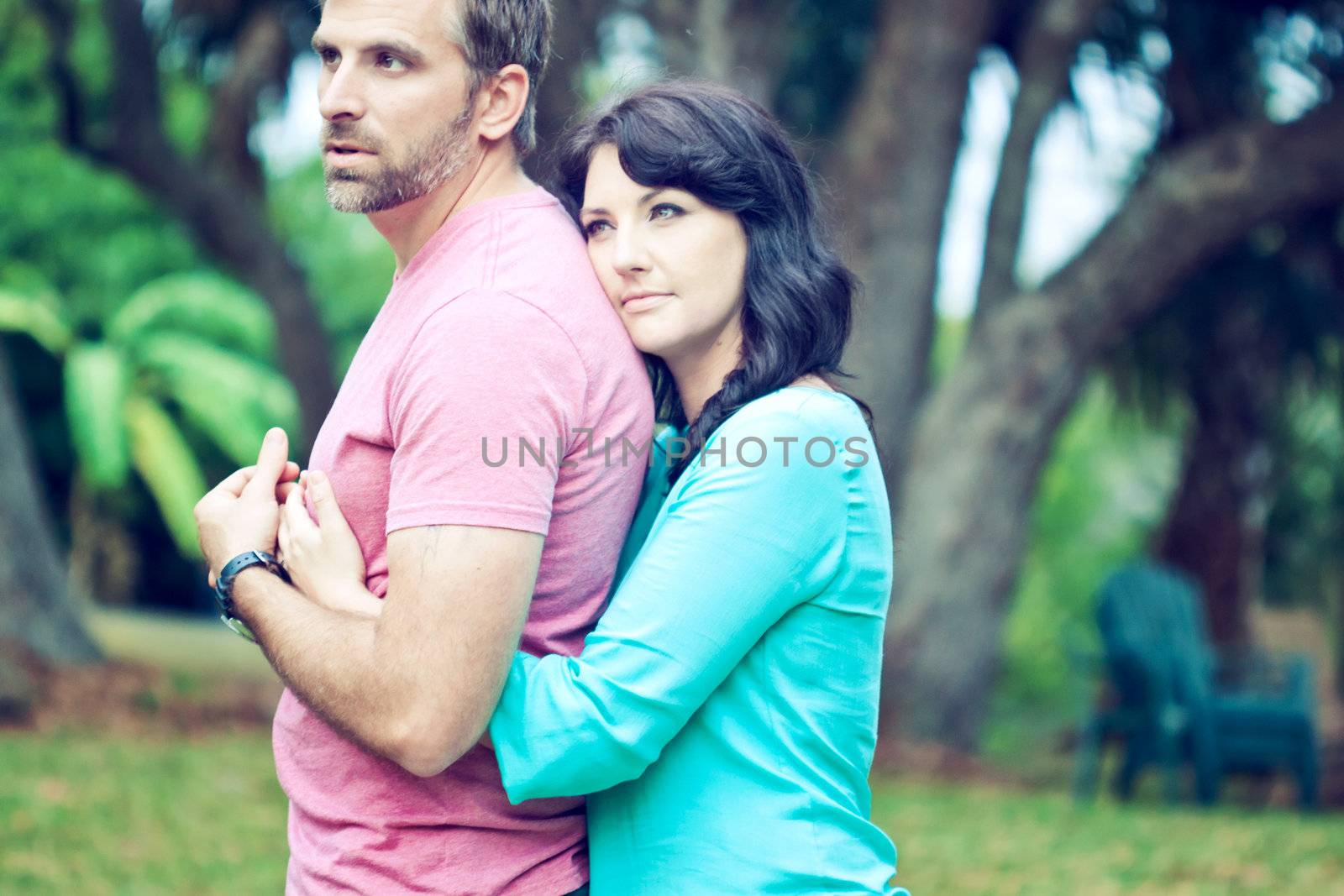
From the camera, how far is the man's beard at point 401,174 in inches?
68.2

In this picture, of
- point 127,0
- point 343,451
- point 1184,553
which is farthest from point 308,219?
point 343,451

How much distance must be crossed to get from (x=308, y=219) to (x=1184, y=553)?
43.7 ft

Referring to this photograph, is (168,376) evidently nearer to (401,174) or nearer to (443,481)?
(401,174)

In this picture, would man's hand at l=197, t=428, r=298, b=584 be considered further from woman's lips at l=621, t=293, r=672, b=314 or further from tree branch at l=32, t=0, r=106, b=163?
tree branch at l=32, t=0, r=106, b=163

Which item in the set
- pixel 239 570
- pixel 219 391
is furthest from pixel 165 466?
pixel 239 570

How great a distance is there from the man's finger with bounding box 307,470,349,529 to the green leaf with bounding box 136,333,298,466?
16069 mm

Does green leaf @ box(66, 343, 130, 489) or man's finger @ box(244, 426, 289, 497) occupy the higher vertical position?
green leaf @ box(66, 343, 130, 489)

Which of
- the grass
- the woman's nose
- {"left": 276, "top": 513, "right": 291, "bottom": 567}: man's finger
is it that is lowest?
the grass

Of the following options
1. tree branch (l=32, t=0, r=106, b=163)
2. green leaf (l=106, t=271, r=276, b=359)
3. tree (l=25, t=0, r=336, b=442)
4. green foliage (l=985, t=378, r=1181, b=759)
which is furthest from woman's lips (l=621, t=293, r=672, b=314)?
green leaf (l=106, t=271, r=276, b=359)

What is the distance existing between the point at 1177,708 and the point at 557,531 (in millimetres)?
7159

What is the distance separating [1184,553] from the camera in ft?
34.1

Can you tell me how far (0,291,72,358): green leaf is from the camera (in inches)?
618

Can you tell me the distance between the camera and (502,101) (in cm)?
181

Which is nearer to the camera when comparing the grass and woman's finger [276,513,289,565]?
woman's finger [276,513,289,565]
